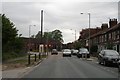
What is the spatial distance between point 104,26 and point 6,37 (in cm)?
5003

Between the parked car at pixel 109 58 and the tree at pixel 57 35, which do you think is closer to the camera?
the parked car at pixel 109 58

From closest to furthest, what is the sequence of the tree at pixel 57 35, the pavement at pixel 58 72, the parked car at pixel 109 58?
the pavement at pixel 58 72 < the parked car at pixel 109 58 < the tree at pixel 57 35

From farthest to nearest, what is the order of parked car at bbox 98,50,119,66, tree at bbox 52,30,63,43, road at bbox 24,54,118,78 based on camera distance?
tree at bbox 52,30,63,43, parked car at bbox 98,50,119,66, road at bbox 24,54,118,78

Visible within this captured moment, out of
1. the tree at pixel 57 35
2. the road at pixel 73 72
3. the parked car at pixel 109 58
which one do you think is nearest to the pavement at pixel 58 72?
the road at pixel 73 72

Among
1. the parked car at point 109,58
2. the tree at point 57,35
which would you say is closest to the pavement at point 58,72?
the parked car at point 109,58

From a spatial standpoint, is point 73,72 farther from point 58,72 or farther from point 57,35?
point 57,35

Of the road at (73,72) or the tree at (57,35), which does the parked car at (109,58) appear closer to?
the road at (73,72)

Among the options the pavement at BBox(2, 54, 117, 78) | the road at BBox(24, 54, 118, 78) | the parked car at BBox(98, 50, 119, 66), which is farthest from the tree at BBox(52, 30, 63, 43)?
the pavement at BBox(2, 54, 117, 78)

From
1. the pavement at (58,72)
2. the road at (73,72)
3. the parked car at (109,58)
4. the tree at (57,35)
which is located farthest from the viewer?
the tree at (57,35)

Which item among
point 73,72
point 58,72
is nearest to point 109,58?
point 73,72

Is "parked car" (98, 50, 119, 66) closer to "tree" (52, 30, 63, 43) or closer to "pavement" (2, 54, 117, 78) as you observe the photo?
"pavement" (2, 54, 117, 78)

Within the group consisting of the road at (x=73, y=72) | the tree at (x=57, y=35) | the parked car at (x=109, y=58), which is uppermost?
the tree at (x=57, y=35)

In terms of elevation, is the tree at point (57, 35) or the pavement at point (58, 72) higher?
the tree at point (57, 35)

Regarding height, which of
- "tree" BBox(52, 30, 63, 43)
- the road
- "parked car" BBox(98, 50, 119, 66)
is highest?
"tree" BBox(52, 30, 63, 43)
